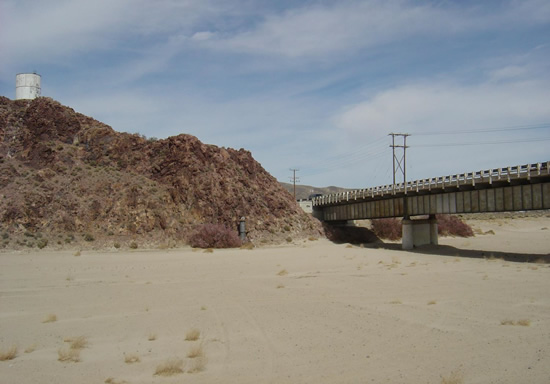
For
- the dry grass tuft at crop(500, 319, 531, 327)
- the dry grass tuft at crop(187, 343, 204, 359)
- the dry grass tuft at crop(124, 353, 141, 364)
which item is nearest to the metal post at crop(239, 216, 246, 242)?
the dry grass tuft at crop(500, 319, 531, 327)

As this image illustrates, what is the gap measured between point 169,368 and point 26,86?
216ft

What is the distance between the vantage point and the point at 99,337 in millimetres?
12211

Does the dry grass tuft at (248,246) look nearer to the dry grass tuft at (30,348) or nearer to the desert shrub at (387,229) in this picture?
the desert shrub at (387,229)

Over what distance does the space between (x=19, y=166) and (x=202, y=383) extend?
173 feet

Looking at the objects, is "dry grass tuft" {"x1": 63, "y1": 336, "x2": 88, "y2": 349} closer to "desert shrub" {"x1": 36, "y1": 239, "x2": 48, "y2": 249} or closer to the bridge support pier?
"desert shrub" {"x1": 36, "y1": 239, "x2": 48, "y2": 249}

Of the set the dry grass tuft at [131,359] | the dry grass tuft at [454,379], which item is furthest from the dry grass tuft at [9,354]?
the dry grass tuft at [454,379]

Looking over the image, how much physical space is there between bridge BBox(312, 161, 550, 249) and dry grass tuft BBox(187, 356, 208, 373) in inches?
1156

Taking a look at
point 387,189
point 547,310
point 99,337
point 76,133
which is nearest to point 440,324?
point 547,310

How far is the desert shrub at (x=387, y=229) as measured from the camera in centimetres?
6512

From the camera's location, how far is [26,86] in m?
64.1

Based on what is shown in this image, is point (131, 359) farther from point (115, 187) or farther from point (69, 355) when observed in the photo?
point (115, 187)

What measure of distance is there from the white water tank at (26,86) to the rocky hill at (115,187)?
9.45ft

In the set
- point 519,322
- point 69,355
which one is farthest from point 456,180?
point 69,355

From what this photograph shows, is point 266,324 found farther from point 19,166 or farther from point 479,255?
point 19,166
